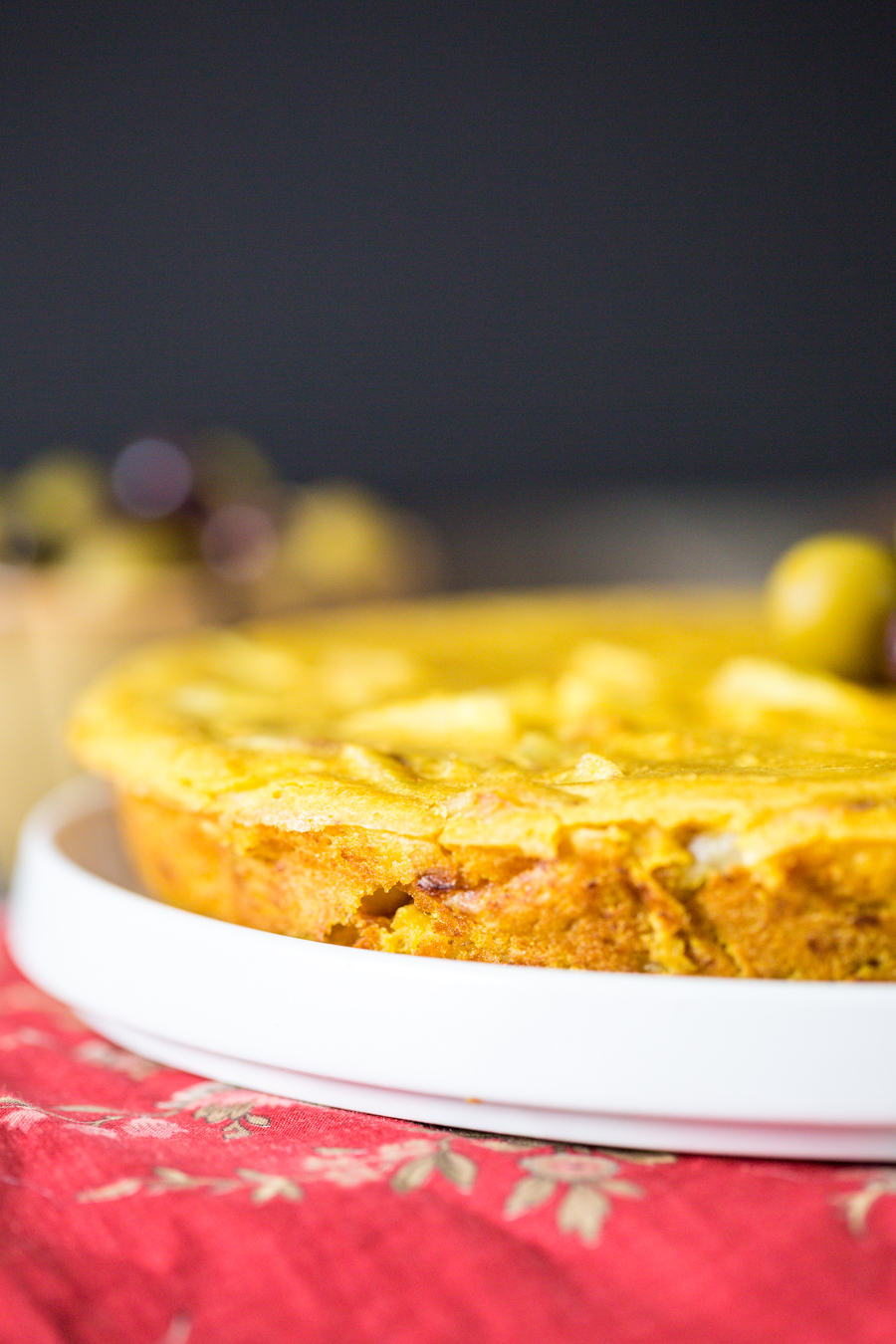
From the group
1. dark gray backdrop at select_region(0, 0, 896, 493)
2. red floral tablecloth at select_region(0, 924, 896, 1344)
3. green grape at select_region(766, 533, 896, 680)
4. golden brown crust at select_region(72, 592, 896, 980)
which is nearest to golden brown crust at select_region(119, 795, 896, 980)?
golden brown crust at select_region(72, 592, 896, 980)

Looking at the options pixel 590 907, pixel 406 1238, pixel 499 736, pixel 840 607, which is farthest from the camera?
pixel 840 607

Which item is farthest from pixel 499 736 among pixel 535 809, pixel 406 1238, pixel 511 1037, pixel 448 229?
pixel 448 229

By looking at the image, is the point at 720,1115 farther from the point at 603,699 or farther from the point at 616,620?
the point at 616,620

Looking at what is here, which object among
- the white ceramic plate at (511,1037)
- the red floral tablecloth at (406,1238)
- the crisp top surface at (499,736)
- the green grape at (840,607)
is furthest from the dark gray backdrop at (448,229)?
the red floral tablecloth at (406,1238)

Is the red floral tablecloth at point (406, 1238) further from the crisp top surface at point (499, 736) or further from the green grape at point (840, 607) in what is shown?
the green grape at point (840, 607)

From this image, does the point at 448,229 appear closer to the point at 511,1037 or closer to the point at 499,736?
the point at 499,736

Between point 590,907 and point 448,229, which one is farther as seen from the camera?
point 448,229
